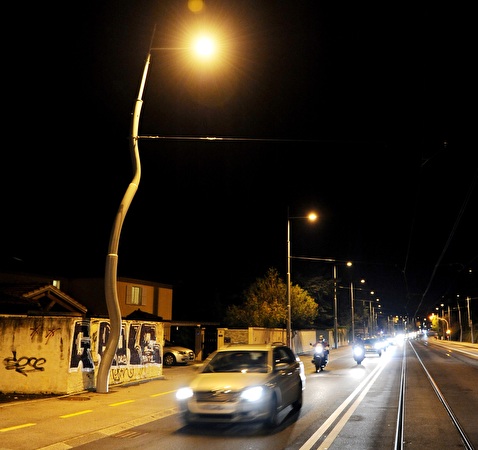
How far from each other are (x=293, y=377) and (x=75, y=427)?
441 centimetres

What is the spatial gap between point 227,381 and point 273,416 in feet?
3.34

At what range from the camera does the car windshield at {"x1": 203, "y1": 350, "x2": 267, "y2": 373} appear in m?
10.3

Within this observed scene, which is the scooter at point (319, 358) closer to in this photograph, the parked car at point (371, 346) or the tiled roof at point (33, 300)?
the tiled roof at point (33, 300)

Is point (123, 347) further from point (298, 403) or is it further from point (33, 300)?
point (33, 300)

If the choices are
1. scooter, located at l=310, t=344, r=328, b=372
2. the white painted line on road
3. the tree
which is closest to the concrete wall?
the white painted line on road

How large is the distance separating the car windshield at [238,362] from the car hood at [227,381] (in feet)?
1.31

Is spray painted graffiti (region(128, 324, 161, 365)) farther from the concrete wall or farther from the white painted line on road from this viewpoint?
the white painted line on road

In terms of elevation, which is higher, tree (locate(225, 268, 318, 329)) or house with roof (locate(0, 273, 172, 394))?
tree (locate(225, 268, 318, 329))

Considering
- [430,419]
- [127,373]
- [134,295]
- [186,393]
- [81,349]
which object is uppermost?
[134,295]

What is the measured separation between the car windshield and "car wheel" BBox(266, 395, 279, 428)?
2.23 feet

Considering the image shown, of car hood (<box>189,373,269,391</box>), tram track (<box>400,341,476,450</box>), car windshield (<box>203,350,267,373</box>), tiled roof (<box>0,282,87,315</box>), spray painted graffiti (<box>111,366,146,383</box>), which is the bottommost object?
tram track (<box>400,341,476,450</box>)

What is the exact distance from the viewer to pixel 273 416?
9391 millimetres

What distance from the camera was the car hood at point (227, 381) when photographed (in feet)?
30.3

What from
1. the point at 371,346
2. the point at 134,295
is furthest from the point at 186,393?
the point at 371,346
